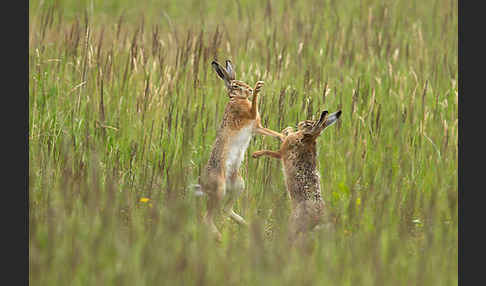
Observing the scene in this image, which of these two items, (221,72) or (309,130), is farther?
(221,72)

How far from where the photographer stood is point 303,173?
6.44 meters

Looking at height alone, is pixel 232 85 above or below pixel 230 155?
above

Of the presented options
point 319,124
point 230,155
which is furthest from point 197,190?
point 319,124

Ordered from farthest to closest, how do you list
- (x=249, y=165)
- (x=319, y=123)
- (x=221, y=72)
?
(x=249, y=165)
(x=221, y=72)
(x=319, y=123)

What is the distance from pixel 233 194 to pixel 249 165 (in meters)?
0.85

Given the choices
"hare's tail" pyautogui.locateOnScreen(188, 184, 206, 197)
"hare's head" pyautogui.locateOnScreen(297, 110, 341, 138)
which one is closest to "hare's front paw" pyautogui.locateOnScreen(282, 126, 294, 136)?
"hare's head" pyautogui.locateOnScreen(297, 110, 341, 138)

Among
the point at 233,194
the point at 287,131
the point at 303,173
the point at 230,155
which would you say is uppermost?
the point at 287,131

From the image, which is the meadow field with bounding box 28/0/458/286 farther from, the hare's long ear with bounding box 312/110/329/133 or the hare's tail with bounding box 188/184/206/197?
the hare's long ear with bounding box 312/110/329/133

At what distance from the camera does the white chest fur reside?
648 cm

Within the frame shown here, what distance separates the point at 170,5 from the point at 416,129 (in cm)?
987

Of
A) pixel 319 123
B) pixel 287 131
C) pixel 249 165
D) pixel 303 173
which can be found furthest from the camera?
pixel 249 165

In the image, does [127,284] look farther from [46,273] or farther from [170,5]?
[170,5]

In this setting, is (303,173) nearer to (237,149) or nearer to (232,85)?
(237,149)

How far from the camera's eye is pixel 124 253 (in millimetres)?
4809
